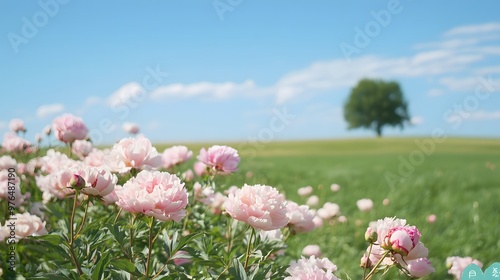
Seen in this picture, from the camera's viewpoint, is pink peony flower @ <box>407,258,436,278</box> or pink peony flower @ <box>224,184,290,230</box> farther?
pink peony flower @ <box>407,258,436,278</box>

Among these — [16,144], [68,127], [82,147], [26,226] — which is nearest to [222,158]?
[26,226]

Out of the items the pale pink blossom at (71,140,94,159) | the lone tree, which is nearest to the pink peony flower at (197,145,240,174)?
the pale pink blossom at (71,140,94,159)

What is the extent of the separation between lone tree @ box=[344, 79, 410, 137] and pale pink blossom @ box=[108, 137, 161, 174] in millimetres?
36110

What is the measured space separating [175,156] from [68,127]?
499 millimetres

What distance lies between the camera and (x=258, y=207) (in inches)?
53.0

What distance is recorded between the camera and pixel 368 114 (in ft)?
122

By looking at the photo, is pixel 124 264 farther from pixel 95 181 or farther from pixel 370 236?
pixel 370 236

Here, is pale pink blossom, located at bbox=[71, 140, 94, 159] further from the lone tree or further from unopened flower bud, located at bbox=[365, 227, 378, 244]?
the lone tree

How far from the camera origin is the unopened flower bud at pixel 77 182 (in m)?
1.34

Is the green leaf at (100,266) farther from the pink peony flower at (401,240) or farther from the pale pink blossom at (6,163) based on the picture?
the pale pink blossom at (6,163)

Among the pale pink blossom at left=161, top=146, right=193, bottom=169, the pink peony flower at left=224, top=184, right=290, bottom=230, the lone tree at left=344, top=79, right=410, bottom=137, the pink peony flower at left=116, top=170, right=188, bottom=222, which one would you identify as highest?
the pink peony flower at left=116, top=170, right=188, bottom=222

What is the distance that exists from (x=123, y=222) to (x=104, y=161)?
303 mm

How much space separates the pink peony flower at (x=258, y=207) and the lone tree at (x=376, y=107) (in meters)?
36.3

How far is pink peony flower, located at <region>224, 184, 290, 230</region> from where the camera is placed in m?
1.35
